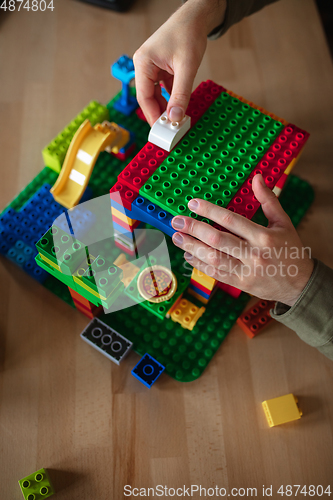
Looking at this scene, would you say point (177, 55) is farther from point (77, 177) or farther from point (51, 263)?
point (51, 263)

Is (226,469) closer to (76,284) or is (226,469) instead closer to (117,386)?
(117,386)

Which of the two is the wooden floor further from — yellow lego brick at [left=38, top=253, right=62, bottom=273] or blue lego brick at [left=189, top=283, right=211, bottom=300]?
yellow lego brick at [left=38, top=253, right=62, bottom=273]

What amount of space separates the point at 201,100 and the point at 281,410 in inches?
25.9

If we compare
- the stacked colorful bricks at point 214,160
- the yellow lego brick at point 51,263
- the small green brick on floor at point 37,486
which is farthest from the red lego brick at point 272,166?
the small green brick on floor at point 37,486

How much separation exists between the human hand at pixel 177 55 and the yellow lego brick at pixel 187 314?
39 cm

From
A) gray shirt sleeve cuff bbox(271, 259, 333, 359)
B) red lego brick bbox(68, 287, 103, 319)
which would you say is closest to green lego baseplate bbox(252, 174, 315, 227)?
gray shirt sleeve cuff bbox(271, 259, 333, 359)

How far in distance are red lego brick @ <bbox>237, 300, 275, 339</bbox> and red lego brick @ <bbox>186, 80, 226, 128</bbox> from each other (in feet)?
1.38

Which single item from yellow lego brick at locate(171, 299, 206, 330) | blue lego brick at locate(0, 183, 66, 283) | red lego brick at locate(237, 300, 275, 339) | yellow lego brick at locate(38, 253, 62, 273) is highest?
yellow lego brick at locate(38, 253, 62, 273)

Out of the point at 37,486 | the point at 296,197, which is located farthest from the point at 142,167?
the point at 37,486

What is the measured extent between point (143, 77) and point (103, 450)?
2.41 ft

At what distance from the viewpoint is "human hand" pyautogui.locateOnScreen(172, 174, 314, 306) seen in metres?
Answer: 0.64

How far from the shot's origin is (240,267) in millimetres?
651

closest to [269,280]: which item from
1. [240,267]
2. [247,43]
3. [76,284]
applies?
[240,267]

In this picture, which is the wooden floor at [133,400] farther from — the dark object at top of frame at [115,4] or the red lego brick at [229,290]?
the dark object at top of frame at [115,4]
